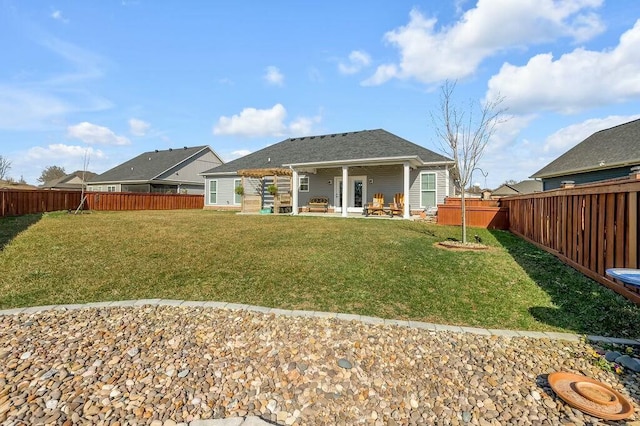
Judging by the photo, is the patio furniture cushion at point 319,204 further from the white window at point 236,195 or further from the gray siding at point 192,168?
the gray siding at point 192,168

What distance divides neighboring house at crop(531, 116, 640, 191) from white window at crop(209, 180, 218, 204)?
21406 millimetres

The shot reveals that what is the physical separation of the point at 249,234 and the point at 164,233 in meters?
2.61

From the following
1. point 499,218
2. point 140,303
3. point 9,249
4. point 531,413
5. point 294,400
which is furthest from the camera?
point 499,218

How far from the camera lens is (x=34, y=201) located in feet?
52.0

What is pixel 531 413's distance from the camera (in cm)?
206

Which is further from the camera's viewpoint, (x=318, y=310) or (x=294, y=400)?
(x=318, y=310)

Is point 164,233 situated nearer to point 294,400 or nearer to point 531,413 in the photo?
point 294,400

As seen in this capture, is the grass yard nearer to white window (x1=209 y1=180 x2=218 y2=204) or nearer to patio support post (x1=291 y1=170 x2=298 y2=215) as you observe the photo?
patio support post (x1=291 y1=170 x2=298 y2=215)

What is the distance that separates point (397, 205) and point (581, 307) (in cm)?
1184

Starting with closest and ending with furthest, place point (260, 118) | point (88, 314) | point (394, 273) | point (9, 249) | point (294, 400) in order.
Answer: point (294, 400)
point (88, 314)
point (394, 273)
point (9, 249)
point (260, 118)

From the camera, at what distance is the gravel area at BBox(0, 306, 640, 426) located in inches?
81.7

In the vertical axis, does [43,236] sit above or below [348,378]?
above

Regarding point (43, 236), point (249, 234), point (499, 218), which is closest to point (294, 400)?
point (249, 234)

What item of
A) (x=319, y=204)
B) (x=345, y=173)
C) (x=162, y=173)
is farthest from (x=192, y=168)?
(x=345, y=173)
